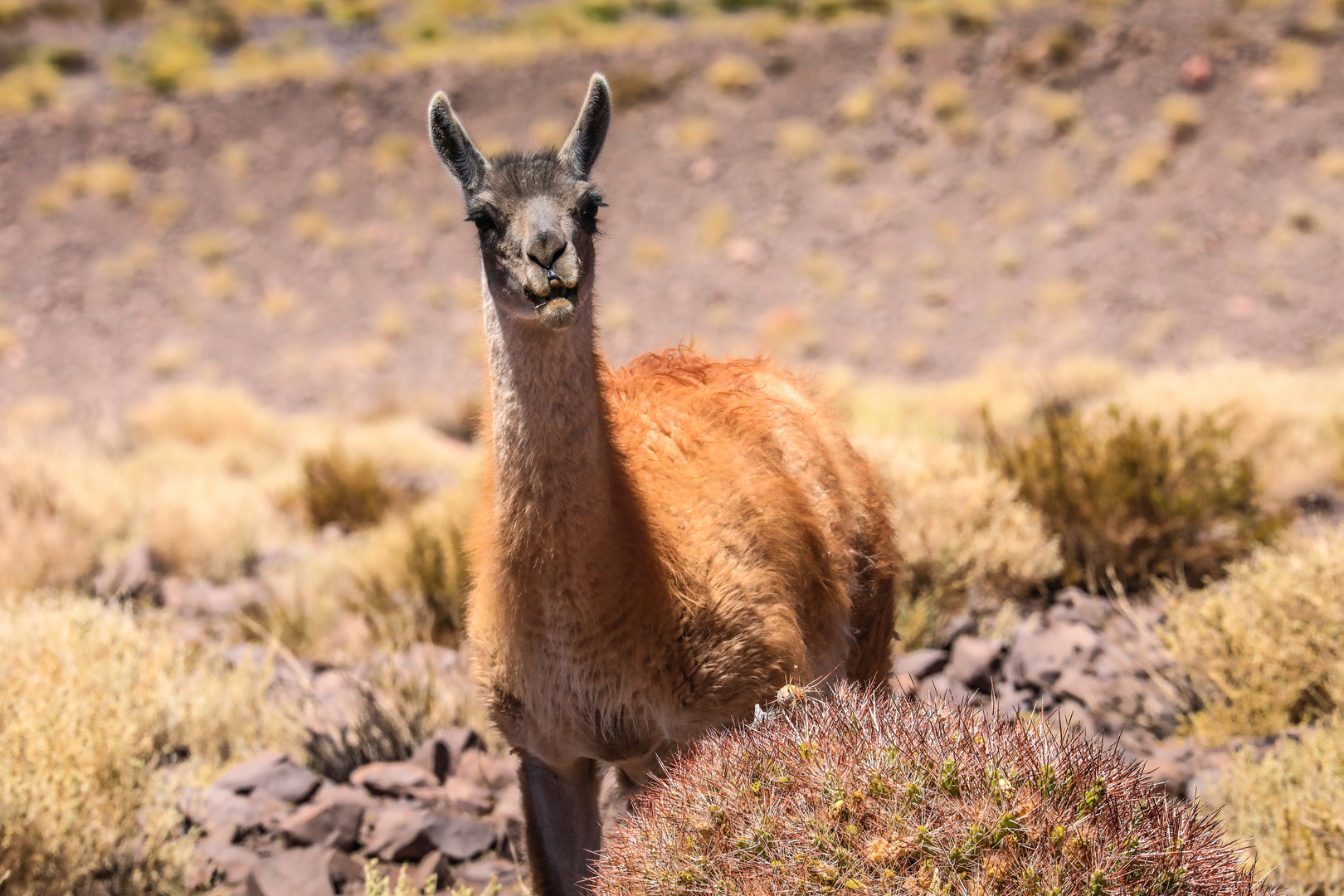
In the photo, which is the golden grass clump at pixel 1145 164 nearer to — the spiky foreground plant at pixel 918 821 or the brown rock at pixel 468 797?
the brown rock at pixel 468 797

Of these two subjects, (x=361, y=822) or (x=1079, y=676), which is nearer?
(x=361, y=822)

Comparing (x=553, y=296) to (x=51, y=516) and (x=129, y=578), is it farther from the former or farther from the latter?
(x=51, y=516)

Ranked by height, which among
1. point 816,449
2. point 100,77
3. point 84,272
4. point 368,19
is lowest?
point 816,449

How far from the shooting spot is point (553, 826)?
3289 millimetres

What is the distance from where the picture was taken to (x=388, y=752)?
15.8ft

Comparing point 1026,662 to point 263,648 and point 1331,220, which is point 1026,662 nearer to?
point 263,648

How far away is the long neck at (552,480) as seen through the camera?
292cm

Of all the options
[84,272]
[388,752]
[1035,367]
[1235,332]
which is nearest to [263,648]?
[388,752]

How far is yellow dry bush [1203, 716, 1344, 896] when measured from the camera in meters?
3.43

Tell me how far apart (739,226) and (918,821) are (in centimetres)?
2351

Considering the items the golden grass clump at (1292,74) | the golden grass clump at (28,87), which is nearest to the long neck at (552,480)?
the golden grass clump at (1292,74)

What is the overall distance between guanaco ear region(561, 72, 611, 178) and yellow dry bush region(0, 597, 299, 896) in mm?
2670

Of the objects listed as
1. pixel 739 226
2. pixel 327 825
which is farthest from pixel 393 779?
pixel 739 226

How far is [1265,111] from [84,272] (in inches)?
1042
